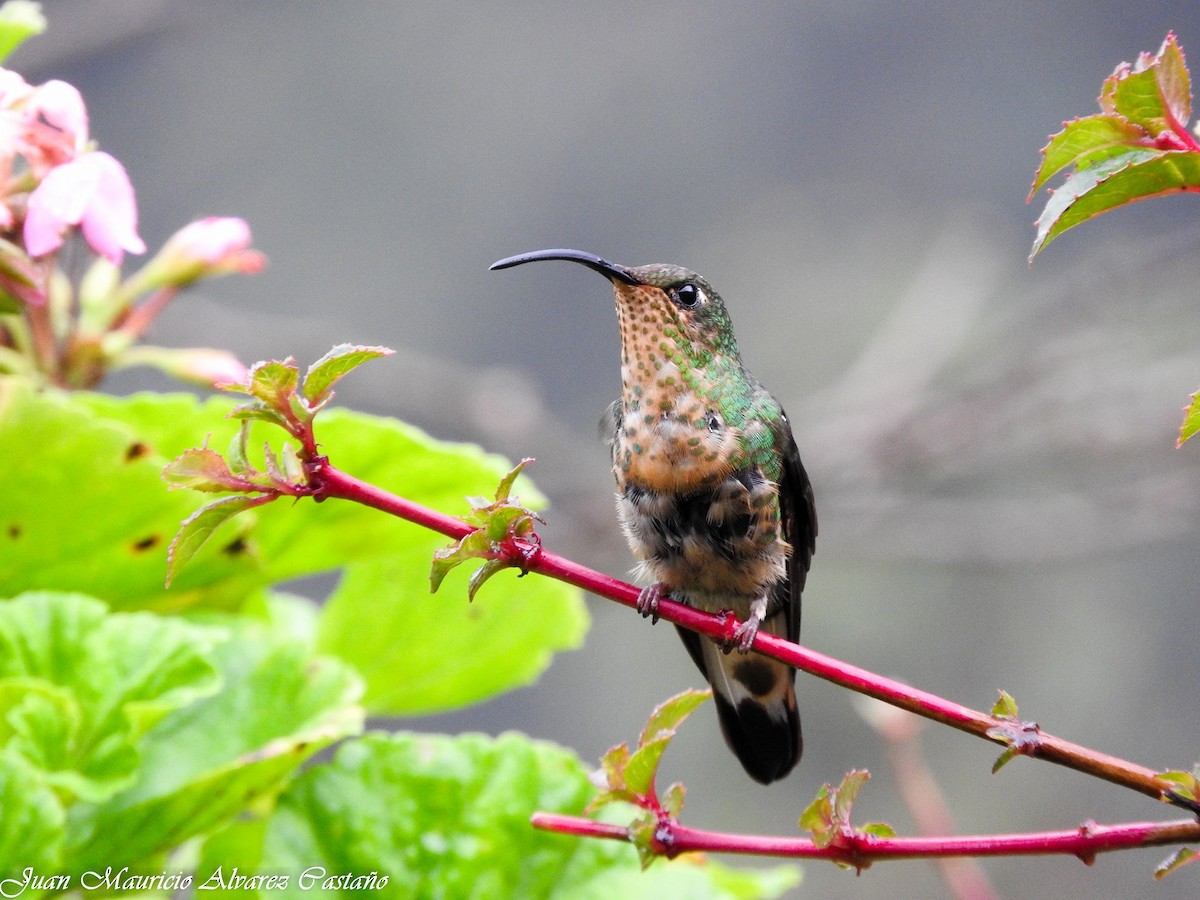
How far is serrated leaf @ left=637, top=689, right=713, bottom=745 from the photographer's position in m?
0.81

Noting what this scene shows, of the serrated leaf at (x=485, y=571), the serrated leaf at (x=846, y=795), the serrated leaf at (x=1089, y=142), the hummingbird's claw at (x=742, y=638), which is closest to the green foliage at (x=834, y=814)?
the serrated leaf at (x=846, y=795)

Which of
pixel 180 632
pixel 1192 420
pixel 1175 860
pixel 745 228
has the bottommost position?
pixel 180 632

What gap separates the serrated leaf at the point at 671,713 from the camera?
0.81 metres

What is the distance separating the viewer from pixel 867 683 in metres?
0.65

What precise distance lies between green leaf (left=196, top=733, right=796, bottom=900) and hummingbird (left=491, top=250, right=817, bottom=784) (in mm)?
241

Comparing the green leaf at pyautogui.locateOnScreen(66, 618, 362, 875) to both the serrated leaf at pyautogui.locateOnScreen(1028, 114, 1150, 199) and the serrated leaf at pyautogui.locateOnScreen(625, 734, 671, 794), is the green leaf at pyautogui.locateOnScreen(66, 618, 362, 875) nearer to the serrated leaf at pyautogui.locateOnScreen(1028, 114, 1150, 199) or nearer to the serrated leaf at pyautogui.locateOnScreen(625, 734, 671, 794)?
the serrated leaf at pyautogui.locateOnScreen(625, 734, 671, 794)

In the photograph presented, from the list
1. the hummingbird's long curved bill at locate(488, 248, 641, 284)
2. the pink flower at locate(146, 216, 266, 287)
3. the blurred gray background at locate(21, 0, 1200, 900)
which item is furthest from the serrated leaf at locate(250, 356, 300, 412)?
the blurred gray background at locate(21, 0, 1200, 900)

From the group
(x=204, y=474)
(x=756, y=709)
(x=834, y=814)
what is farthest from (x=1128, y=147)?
(x=756, y=709)

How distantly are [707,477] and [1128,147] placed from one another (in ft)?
2.16

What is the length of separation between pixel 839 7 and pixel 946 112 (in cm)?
76

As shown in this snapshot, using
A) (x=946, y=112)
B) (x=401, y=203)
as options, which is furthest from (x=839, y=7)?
(x=401, y=203)

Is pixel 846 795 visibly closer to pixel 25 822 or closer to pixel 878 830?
pixel 878 830

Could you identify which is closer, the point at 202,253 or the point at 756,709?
the point at 202,253

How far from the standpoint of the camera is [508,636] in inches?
50.2
